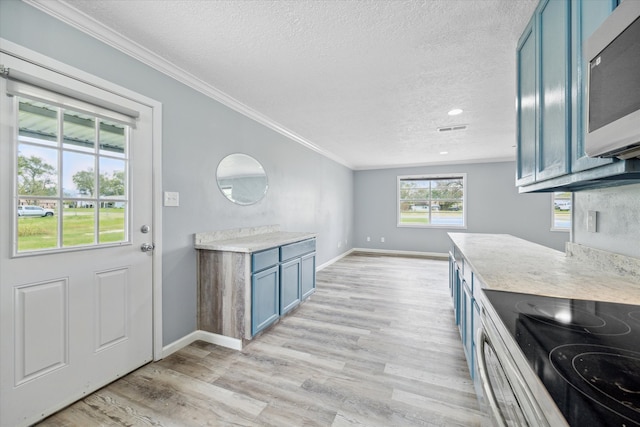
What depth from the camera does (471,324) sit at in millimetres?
1765

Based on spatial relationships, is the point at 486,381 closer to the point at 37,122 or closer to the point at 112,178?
the point at 112,178

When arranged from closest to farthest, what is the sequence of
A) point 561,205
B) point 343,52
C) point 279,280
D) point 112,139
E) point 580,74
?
point 580,74, point 112,139, point 343,52, point 279,280, point 561,205

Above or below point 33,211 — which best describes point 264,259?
below

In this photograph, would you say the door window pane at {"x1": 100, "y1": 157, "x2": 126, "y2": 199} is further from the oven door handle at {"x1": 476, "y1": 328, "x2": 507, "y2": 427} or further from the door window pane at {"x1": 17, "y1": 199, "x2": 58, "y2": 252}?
the oven door handle at {"x1": 476, "y1": 328, "x2": 507, "y2": 427}

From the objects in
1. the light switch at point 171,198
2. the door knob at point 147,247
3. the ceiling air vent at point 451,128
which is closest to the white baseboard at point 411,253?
the ceiling air vent at point 451,128

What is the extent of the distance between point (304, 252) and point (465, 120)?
2.75m

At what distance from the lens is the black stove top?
48cm

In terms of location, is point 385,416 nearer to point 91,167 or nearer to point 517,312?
point 517,312

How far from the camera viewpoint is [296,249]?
3.06 metres

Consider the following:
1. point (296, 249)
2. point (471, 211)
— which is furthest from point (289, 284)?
point (471, 211)

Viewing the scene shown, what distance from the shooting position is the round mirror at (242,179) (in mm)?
2807

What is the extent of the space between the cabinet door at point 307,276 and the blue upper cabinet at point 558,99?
2333 mm

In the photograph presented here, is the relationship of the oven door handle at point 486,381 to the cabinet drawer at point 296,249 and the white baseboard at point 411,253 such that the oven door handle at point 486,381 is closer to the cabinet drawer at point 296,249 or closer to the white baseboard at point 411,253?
the cabinet drawer at point 296,249

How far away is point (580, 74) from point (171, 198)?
Result: 264 cm
